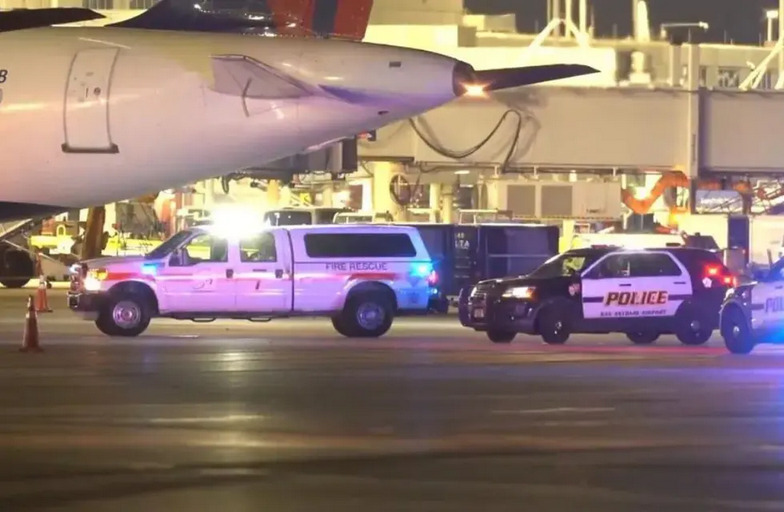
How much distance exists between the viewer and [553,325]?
25.6 metres

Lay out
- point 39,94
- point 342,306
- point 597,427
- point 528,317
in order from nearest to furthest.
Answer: point 597,427, point 39,94, point 528,317, point 342,306


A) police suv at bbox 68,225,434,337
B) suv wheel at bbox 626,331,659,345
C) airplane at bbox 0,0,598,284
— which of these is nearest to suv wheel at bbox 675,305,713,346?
suv wheel at bbox 626,331,659,345

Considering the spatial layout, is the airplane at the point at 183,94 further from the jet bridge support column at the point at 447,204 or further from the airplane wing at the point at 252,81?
the jet bridge support column at the point at 447,204

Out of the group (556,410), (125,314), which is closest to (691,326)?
(125,314)

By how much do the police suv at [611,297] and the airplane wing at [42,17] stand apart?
323 inches

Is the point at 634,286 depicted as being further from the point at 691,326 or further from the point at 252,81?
the point at 252,81

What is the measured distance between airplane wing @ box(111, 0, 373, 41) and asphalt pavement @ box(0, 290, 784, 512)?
4.66 meters

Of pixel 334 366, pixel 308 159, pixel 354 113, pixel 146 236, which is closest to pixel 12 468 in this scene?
pixel 334 366

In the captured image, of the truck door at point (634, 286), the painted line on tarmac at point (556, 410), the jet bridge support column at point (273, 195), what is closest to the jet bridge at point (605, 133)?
the jet bridge support column at point (273, 195)

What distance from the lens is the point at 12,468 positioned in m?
12.1

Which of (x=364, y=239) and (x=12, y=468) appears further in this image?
(x=364, y=239)

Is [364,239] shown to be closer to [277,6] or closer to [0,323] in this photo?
[277,6]

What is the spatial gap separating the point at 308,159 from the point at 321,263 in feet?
36.8

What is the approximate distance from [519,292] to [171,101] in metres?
6.68
